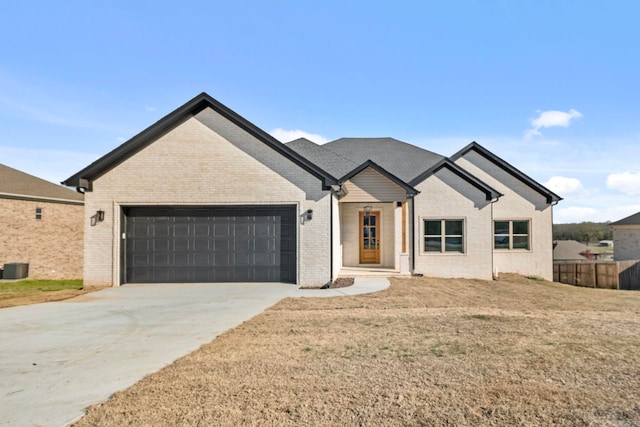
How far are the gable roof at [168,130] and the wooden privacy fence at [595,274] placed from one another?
46.7ft

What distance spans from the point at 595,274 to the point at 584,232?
40.9 meters

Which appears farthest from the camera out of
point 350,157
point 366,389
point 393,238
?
point 350,157

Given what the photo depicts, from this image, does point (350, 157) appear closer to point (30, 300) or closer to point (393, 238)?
point (393, 238)

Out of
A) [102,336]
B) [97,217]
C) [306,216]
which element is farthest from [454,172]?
[102,336]

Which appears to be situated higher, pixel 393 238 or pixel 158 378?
pixel 393 238

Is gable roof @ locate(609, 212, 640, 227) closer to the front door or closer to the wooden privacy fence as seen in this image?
the wooden privacy fence

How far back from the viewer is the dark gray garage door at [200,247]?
13734 mm

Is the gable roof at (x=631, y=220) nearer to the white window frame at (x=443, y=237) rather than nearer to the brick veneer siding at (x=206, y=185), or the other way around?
the white window frame at (x=443, y=237)

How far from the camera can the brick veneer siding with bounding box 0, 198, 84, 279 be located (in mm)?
18766

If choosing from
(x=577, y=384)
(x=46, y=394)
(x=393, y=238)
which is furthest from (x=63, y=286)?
(x=577, y=384)

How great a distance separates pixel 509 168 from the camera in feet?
62.5

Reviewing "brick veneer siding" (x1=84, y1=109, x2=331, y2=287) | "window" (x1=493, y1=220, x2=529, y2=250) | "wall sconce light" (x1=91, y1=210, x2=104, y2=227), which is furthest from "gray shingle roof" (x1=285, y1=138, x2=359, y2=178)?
"wall sconce light" (x1=91, y1=210, x2=104, y2=227)

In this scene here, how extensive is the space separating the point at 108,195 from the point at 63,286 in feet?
13.3

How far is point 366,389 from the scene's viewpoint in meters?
4.57
